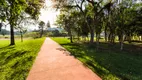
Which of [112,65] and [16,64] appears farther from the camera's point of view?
[16,64]

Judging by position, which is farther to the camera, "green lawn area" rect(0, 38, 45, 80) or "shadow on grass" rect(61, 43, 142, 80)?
"shadow on grass" rect(61, 43, 142, 80)

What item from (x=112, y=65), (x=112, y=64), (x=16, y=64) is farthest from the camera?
(x=112, y=64)

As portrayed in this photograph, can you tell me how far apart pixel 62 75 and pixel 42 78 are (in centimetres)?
91

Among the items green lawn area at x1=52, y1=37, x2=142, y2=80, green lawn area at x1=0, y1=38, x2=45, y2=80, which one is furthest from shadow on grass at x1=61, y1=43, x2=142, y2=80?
green lawn area at x1=0, y1=38, x2=45, y2=80

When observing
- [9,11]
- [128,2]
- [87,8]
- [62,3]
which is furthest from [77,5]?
[9,11]

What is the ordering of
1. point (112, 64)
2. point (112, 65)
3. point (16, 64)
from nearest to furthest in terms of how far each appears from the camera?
point (112, 65), point (16, 64), point (112, 64)

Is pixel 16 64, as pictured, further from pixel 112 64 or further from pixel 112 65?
pixel 112 64

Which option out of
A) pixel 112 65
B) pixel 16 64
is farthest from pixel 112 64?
pixel 16 64

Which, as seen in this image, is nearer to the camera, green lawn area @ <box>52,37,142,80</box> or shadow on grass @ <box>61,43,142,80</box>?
green lawn area @ <box>52,37,142,80</box>

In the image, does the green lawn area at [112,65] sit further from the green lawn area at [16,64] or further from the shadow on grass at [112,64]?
the green lawn area at [16,64]

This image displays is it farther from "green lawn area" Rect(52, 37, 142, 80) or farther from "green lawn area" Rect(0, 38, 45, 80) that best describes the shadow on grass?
"green lawn area" Rect(0, 38, 45, 80)

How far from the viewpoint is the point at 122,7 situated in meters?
25.7

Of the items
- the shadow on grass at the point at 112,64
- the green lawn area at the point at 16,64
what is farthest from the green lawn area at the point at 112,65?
the green lawn area at the point at 16,64

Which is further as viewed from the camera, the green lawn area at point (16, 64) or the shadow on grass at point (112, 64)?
the shadow on grass at point (112, 64)
